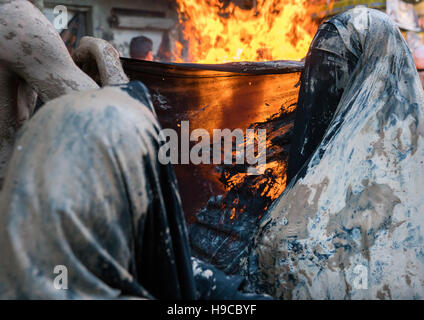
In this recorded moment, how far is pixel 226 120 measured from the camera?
2.82 m

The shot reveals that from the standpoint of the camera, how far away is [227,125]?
2.83 meters

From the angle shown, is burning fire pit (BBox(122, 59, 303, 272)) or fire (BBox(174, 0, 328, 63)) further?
fire (BBox(174, 0, 328, 63))

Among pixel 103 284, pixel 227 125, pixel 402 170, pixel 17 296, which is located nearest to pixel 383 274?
pixel 402 170

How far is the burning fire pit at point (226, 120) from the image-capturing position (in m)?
2.62

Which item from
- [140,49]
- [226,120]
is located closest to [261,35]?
[226,120]

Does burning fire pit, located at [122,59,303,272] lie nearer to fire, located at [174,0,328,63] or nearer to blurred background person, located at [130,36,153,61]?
fire, located at [174,0,328,63]

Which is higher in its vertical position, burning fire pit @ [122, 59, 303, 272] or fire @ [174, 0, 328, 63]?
fire @ [174, 0, 328, 63]

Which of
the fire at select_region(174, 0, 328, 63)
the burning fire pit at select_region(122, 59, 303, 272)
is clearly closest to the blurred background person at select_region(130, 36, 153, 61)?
the fire at select_region(174, 0, 328, 63)

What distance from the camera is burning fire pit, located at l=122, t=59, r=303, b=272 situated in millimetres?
2619

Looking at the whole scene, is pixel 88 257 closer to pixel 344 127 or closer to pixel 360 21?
pixel 344 127

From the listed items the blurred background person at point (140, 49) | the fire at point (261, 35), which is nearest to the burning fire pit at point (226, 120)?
the fire at point (261, 35)

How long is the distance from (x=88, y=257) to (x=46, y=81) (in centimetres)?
107

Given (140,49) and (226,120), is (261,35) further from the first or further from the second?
(140,49)

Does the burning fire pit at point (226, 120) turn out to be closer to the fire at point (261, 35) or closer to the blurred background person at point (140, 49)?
the fire at point (261, 35)
